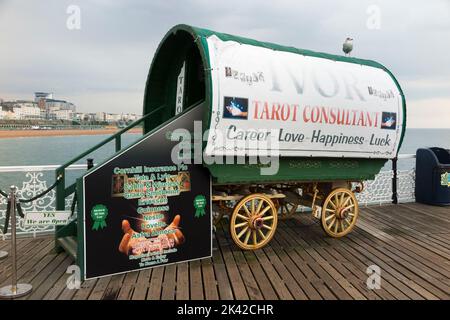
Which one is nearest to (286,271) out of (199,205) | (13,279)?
(199,205)

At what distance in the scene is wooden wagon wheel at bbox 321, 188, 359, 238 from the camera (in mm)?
6546

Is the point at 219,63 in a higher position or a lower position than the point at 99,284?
higher

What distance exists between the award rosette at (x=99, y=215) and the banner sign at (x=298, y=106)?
5.40 feet

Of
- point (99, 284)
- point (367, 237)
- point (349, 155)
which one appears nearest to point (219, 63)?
point (349, 155)

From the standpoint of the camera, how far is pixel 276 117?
5340mm

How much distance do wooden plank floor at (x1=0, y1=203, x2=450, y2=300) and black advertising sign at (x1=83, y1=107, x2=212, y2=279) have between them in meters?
0.25

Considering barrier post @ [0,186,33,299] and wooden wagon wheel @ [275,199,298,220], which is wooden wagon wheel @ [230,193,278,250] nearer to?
wooden wagon wheel @ [275,199,298,220]

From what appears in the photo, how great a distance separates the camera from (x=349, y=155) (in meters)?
6.22

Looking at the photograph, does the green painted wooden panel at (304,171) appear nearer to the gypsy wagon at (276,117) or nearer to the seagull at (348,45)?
the gypsy wagon at (276,117)

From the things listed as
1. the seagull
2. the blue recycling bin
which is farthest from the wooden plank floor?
the seagull

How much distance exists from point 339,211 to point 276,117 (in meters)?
2.47
